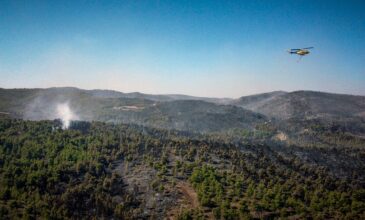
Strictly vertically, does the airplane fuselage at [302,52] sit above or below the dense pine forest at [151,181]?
above

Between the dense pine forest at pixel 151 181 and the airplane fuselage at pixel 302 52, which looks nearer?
the dense pine forest at pixel 151 181

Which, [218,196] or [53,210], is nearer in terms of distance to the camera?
[53,210]

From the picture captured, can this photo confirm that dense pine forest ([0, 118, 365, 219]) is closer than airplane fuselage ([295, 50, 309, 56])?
Yes

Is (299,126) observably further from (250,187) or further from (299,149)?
(250,187)

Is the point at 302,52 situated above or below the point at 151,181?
above

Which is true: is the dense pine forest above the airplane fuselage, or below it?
below

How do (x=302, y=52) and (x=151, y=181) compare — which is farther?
(x=151, y=181)

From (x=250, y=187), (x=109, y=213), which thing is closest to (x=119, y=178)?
(x=109, y=213)

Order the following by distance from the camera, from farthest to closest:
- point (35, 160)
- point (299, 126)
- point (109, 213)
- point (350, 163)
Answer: point (299, 126)
point (350, 163)
point (35, 160)
point (109, 213)
